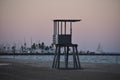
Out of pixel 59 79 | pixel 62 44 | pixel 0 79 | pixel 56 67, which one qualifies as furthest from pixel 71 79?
pixel 56 67

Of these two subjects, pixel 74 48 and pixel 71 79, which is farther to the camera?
pixel 74 48

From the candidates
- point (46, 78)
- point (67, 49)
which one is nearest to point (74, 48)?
point (67, 49)

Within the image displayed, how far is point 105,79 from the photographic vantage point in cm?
2509

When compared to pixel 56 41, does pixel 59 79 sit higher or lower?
lower

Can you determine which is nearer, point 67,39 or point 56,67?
point 67,39

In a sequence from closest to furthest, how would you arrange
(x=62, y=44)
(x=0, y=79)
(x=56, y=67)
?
(x=0, y=79)
(x=62, y=44)
(x=56, y=67)

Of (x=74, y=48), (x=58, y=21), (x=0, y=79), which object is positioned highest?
(x=58, y=21)

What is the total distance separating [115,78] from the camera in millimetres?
25859

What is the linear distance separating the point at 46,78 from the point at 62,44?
1073cm

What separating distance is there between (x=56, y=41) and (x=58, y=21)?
1767mm

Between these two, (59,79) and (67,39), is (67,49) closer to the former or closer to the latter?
(67,39)

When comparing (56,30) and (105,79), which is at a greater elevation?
(56,30)

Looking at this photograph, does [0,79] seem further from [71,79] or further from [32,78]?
[71,79]

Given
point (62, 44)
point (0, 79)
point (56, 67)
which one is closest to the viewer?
point (0, 79)
